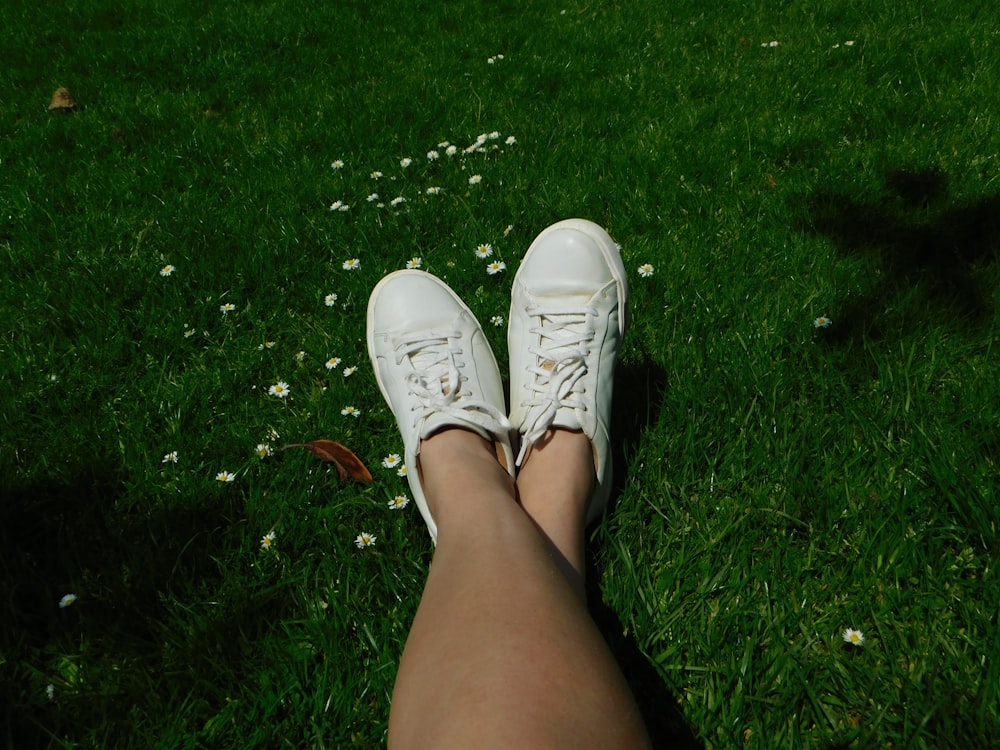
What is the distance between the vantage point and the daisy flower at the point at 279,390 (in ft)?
7.89

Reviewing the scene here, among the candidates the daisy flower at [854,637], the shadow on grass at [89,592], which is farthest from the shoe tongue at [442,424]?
the daisy flower at [854,637]

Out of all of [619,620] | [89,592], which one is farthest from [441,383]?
[89,592]

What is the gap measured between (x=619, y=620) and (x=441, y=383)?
0.89 m

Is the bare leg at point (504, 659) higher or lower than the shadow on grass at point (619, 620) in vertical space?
higher

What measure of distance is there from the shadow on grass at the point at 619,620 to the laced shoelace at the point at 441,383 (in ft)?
1.27

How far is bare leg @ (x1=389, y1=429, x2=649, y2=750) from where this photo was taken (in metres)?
1.10

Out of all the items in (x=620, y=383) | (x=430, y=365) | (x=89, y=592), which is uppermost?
(x=430, y=365)

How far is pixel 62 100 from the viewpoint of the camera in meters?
4.61

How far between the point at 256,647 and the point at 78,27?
20.6 ft

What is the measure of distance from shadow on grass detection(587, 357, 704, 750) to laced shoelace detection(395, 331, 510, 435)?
0.39 metres

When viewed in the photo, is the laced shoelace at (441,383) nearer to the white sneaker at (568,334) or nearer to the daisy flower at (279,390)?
the white sneaker at (568,334)

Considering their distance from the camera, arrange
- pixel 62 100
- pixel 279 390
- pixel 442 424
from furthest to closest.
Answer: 1. pixel 62 100
2. pixel 279 390
3. pixel 442 424

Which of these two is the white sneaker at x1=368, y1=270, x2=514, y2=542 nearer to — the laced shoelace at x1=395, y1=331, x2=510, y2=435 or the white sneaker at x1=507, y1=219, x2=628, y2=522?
the laced shoelace at x1=395, y1=331, x2=510, y2=435

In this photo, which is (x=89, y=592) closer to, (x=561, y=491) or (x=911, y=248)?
(x=561, y=491)
